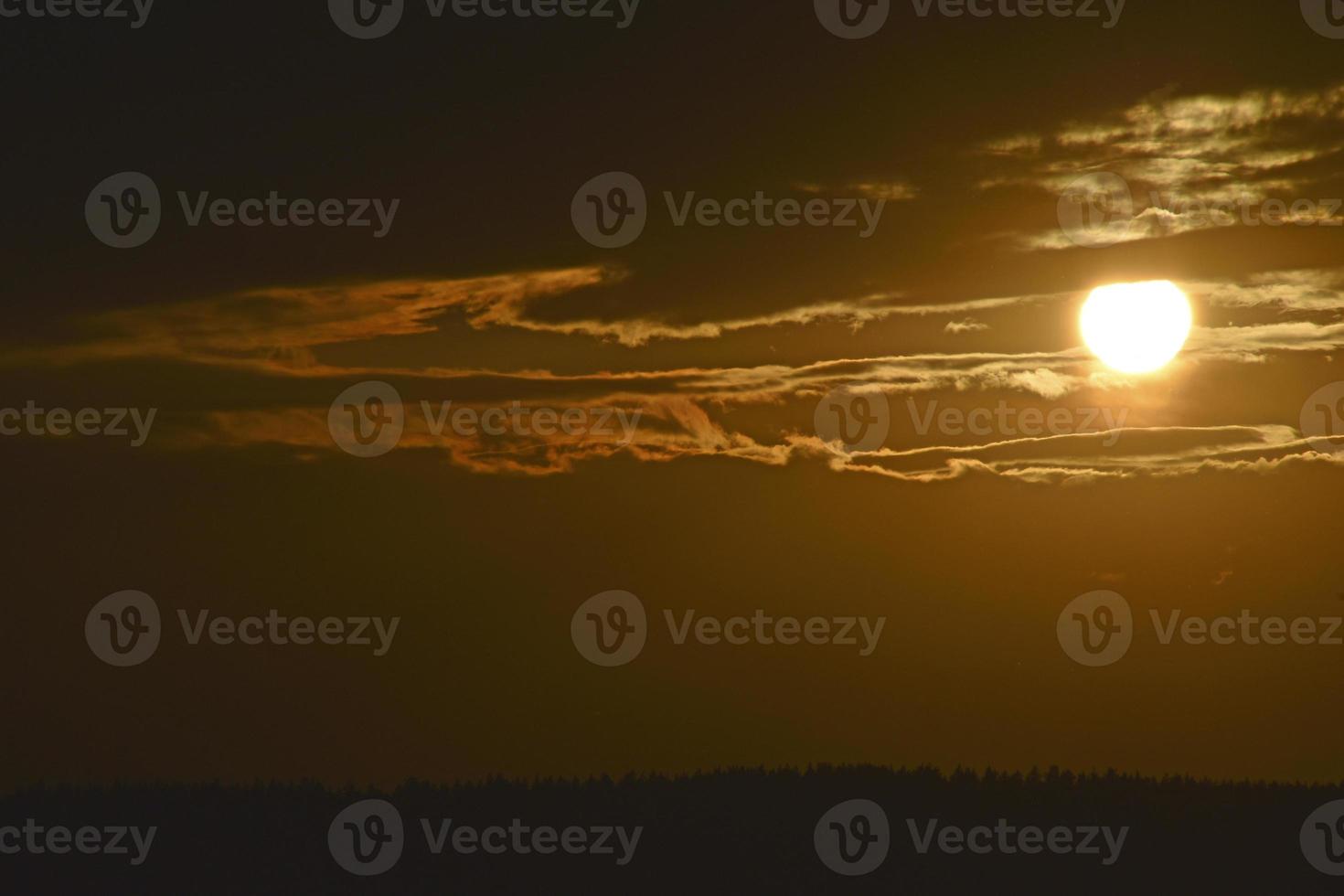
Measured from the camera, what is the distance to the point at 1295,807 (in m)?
32.3

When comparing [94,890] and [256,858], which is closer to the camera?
[94,890]

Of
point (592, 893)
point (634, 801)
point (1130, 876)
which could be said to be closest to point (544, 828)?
point (634, 801)

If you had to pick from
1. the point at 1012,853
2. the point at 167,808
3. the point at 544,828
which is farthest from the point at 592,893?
the point at 167,808

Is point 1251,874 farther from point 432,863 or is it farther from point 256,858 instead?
point 256,858

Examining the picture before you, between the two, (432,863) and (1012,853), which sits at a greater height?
(1012,853)

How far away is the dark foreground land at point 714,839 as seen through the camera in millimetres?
26812

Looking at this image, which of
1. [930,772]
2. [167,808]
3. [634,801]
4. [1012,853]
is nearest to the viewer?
[1012,853]

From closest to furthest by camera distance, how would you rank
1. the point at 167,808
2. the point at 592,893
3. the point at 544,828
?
1. the point at 592,893
2. the point at 544,828
3. the point at 167,808

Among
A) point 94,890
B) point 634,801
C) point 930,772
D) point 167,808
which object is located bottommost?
point 94,890

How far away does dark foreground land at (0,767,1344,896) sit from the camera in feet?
88.0

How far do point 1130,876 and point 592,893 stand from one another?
25.8ft

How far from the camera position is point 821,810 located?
31797 millimetres

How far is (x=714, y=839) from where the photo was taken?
2909 cm

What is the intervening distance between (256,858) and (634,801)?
6996 mm
